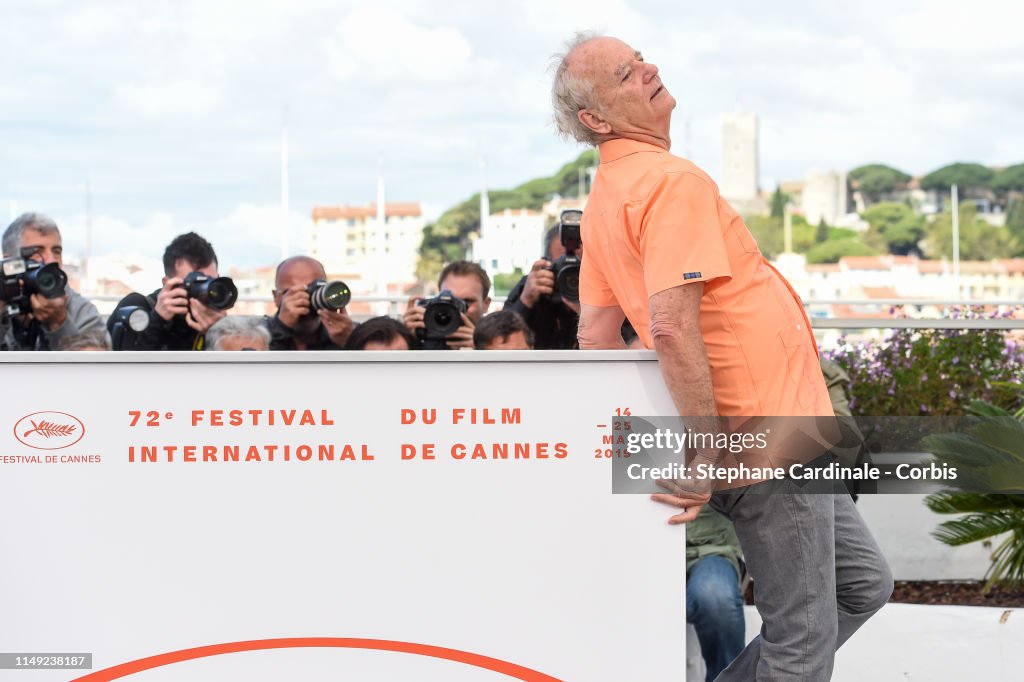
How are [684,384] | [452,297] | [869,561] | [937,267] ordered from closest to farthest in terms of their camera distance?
[684,384], [869,561], [452,297], [937,267]

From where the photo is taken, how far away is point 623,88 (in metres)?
2.56

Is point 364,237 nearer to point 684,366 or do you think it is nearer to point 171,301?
point 171,301

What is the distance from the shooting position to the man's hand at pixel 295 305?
13.7ft

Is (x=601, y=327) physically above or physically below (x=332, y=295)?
below

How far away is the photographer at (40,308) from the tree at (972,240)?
102m

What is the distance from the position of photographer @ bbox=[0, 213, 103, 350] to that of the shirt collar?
88.1 inches

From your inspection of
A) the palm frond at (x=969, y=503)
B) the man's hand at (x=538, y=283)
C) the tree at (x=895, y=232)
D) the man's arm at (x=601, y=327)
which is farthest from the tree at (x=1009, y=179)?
the man's arm at (x=601, y=327)

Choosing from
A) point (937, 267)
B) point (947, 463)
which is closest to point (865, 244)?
point (937, 267)

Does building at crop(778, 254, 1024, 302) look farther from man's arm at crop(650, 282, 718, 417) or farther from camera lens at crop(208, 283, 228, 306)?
man's arm at crop(650, 282, 718, 417)

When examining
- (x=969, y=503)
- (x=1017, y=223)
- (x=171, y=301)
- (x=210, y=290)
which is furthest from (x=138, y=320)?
(x=1017, y=223)

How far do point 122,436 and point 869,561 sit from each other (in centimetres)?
152

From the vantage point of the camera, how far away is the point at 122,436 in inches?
91.4

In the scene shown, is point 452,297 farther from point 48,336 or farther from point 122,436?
point 122,436

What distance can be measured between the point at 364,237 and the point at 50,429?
348 ft
